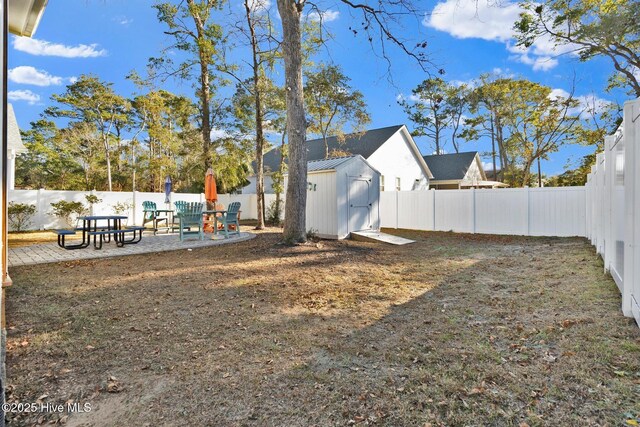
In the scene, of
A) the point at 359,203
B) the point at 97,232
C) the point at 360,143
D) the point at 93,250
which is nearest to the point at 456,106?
the point at 360,143

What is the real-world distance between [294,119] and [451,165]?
60.4 ft

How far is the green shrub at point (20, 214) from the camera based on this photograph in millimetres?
11672

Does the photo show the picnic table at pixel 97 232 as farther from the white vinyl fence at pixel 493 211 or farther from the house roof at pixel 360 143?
the house roof at pixel 360 143

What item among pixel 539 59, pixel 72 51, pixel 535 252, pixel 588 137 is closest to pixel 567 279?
pixel 535 252

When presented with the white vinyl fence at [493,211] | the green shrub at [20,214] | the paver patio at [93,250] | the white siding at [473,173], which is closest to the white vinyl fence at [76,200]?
the green shrub at [20,214]

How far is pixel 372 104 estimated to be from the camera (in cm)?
1695

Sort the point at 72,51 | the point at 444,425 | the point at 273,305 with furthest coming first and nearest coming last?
1. the point at 72,51
2. the point at 273,305
3. the point at 444,425

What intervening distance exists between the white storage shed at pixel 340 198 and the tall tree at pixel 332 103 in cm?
610

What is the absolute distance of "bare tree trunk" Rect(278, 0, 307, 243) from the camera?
27.7 ft

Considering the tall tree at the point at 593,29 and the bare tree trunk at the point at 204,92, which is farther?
the bare tree trunk at the point at 204,92

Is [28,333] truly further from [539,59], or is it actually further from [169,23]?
[539,59]

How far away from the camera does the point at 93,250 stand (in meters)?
7.73

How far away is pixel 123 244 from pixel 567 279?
922 cm

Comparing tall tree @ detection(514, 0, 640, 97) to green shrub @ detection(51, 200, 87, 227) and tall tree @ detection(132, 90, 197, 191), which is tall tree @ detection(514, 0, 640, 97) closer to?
tall tree @ detection(132, 90, 197, 191)
